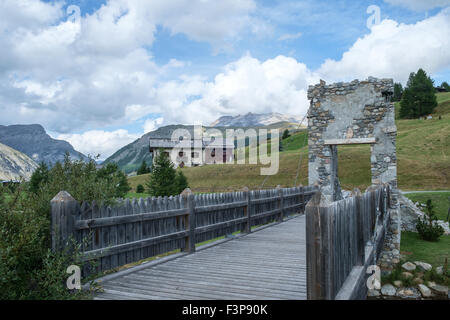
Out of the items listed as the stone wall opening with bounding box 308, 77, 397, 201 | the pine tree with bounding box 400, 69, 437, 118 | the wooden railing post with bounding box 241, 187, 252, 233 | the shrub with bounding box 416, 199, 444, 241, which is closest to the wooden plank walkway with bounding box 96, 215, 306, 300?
the wooden railing post with bounding box 241, 187, 252, 233

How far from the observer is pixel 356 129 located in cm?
1470

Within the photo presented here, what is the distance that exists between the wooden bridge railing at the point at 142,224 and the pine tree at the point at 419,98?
75.9m

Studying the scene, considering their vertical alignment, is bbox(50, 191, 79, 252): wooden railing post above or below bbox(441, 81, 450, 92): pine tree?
below

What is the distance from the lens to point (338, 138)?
15023 millimetres

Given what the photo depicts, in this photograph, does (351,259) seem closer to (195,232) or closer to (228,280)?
(228,280)

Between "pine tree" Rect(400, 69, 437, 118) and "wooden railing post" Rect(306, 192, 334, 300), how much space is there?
81.7 m

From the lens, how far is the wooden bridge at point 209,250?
126 inches

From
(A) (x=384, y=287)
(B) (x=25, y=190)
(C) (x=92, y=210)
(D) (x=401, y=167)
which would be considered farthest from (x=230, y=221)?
(D) (x=401, y=167)

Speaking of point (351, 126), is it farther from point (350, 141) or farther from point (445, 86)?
point (445, 86)

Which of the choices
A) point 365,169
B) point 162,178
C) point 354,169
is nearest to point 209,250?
point 162,178

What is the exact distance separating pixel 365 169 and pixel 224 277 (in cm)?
3829

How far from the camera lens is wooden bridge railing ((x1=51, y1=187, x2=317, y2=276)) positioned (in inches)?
193

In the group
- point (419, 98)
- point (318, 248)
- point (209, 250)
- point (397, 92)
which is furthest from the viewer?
point (397, 92)

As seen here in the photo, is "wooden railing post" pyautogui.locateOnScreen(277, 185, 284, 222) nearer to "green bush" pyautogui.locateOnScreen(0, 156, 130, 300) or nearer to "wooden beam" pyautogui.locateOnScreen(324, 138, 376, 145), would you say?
"wooden beam" pyautogui.locateOnScreen(324, 138, 376, 145)
